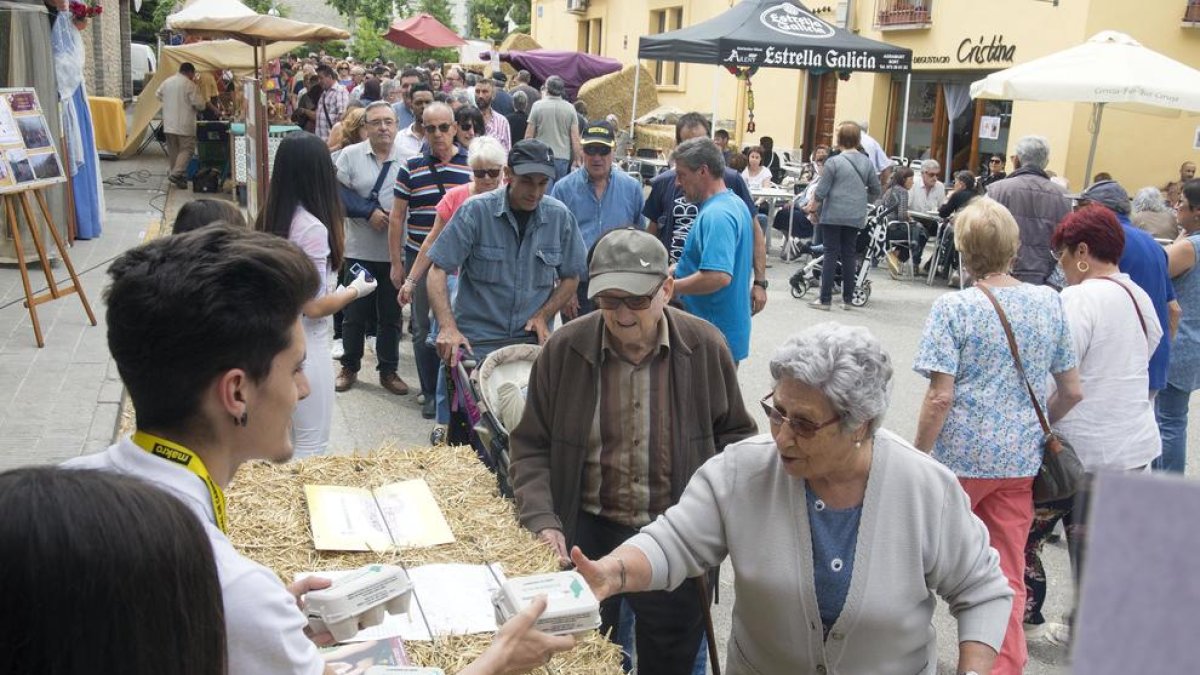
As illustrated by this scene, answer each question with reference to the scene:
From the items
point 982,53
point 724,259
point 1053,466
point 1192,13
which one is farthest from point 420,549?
point 982,53

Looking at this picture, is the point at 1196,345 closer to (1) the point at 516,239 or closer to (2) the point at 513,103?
(1) the point at 516,239

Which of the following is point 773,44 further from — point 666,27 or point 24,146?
point 666,27

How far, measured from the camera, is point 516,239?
551 cm

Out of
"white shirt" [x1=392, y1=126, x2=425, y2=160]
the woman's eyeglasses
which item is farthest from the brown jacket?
"white shirt" [x1=392, y1=126, x2=425, y2=160]

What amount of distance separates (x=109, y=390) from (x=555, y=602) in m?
5.46

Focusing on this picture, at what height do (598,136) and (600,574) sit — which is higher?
(598,136)

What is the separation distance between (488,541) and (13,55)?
8.62m

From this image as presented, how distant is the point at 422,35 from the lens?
84.5 feet

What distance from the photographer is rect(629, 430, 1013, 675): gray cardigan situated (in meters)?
2.64

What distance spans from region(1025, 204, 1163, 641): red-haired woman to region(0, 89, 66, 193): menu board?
6804mm

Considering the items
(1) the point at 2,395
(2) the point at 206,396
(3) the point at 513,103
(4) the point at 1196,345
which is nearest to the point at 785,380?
(2) the point at 206,396

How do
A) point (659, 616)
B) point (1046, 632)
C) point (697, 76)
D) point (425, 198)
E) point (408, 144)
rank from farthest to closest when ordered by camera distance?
point (697, 76)
point (408, 144)
point (425, 198)
point (1046, 632)
point (659, 616)

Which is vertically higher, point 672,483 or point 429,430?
point 672,483

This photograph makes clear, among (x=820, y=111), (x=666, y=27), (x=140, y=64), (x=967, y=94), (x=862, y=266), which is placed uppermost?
(x=666, y=27)
